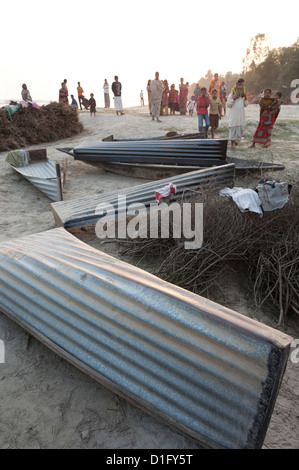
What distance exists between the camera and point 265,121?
299 inches

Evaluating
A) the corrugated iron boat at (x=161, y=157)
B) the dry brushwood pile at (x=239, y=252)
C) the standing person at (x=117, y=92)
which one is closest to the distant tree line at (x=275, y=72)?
the standing person at (x=117, y=92)

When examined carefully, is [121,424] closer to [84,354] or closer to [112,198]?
[84,354]

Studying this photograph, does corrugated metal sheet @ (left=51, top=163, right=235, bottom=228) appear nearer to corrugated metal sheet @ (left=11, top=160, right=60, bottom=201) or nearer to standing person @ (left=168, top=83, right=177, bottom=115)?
corrugated metal sheet @ (left=11, top=160, right=60, bottom=201)

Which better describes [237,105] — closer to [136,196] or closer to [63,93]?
[136,196]

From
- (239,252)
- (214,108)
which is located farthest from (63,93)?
(239,252)

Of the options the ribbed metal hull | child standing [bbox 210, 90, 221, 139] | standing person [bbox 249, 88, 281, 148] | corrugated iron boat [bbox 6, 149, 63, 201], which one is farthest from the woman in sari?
corrugated iron boat [bbox 6, 149, 63, 201]

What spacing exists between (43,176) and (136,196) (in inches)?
102

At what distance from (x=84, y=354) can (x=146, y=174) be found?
15.2 ft

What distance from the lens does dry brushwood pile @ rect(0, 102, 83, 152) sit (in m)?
8.76

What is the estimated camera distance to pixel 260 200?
3.13 meters

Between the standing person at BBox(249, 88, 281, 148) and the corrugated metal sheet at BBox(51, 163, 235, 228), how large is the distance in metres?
4.03

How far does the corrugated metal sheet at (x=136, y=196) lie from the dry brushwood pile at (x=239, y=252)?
670 millimetres

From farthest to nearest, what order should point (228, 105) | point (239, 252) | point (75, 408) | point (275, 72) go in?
point (275, 72) < point (228, 105) < point (239, 252) < point (75, 408)

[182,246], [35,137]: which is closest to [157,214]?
[182,246]
